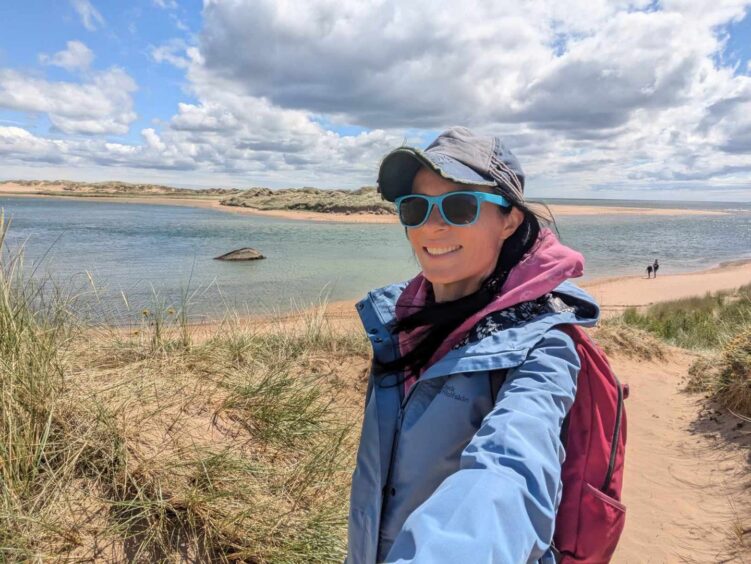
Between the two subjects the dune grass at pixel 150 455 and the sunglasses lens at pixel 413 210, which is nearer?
the sunglasses lens at pixel 413 210

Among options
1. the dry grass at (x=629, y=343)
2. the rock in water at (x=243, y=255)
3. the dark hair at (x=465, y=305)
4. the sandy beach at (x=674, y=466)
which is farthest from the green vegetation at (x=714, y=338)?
the rock in water at (x=243, y=255)

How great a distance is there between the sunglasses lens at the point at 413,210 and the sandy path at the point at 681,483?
3.37 m

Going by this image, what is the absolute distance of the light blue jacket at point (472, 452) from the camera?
2.71ft

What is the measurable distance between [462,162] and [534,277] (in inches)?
14.5

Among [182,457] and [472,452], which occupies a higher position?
[472,452]

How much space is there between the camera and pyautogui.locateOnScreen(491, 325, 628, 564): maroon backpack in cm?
108

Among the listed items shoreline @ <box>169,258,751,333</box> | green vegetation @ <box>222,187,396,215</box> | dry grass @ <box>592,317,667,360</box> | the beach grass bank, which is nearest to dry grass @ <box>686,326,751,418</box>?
the beach grass bank

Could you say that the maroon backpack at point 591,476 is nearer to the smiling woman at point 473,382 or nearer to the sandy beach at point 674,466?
the smiling woman at point 473,382

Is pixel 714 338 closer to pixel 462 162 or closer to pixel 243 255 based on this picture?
pixel 462 162

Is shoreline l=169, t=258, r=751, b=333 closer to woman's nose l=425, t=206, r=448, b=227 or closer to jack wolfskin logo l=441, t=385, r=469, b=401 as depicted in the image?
woman's nose l=425, t=206, r=448, b=227

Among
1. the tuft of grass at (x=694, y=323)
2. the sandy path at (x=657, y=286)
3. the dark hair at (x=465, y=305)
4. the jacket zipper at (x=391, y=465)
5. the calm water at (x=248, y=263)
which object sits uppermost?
the dark hair at (x=465, y=305)

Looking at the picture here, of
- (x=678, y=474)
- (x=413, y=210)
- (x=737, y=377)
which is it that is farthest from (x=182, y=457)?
(x=737, y=377)

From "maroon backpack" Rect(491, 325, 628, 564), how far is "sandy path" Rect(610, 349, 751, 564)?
303 cm

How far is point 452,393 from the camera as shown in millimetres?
1143
